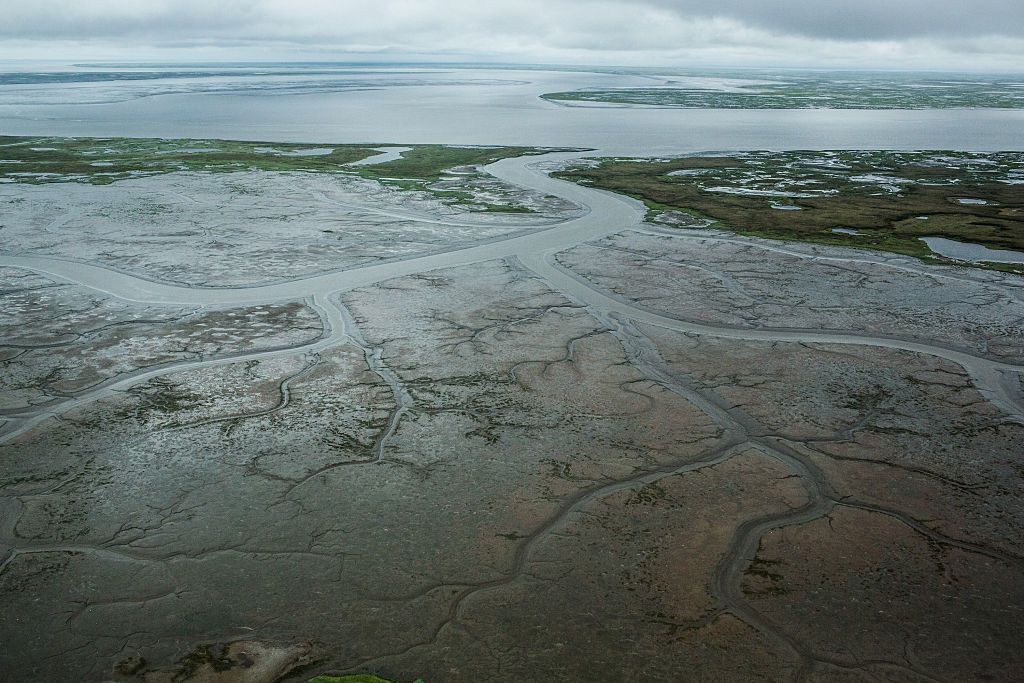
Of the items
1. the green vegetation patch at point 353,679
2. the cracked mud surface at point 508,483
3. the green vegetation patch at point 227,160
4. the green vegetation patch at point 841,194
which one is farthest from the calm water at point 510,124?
the green vegetation patch at point 353,679

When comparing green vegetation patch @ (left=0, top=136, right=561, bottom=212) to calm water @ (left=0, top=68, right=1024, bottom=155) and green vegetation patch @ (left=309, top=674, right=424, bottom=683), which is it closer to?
calm water @ (left=0, top=68, right=1024, bottom=155)

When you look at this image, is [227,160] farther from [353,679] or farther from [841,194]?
[353,679]

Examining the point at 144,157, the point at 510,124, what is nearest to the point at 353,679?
the point at 144,157

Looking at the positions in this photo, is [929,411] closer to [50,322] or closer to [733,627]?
[733,627]

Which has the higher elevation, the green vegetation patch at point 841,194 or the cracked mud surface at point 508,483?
the green vegetation patch at point 841,194

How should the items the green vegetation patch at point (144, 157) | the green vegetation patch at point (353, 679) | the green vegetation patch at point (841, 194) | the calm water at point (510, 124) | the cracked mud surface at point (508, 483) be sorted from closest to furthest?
the green vegetation patch at point (353, 679) → the cracked mud surface at point (508, 483) → the green vegetation patch at point (841, 194) → the green vegetation patch at point (144, 157) → the calm water at point (510, 124)

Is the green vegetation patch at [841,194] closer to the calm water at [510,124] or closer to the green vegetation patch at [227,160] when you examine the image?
the green vegetation patch at [227,160]

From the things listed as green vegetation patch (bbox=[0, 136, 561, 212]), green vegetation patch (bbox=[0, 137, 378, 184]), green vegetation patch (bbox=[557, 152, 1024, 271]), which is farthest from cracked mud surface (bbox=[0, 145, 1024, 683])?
green vegetation patch (bbox=[0, 137, 378, 184])
